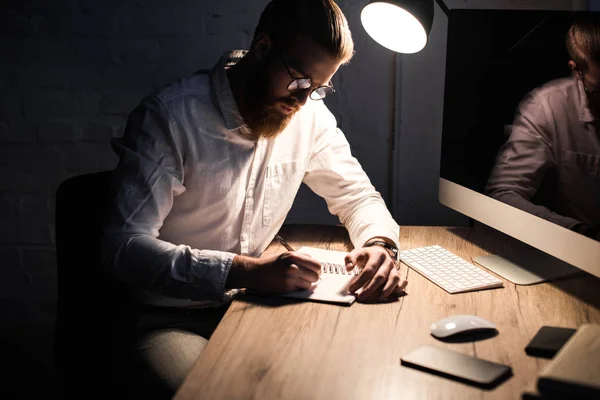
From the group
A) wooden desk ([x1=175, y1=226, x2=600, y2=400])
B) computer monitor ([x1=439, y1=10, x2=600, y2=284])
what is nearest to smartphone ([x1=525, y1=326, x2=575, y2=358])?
wooden desk ([x1=175, y1=226, x2=600, y2=400])

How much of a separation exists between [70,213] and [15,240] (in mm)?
1055

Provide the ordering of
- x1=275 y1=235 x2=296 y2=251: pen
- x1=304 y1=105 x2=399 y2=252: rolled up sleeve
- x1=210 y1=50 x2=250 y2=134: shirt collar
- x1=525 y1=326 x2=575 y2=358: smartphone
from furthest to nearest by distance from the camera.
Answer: x1=304 y1=105 x2=399 y2=252: rolled up sleeve < x1=275 y1=235 x2=296 y2=251: pen < x1=210 y1=50 x2=250 y2=134: shirt collar < x1=525 y1=326 x2=575 y2=358: smartphone

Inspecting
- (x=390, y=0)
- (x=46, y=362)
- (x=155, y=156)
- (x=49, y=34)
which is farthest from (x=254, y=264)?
(x=46, y=362)

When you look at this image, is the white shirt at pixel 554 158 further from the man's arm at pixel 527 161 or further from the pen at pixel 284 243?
the pen at pixel 284 243

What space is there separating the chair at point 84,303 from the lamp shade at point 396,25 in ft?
2.68

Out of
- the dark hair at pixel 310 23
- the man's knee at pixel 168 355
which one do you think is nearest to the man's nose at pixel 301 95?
Result: the dark hair at pixel 310 23

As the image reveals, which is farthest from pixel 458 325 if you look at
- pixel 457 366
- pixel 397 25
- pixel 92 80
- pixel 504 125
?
pixel 92 80

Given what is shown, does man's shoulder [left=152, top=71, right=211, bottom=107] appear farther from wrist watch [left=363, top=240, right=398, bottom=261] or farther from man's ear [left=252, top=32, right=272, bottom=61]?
wrist watch [left=363, top=240, right=398, bottom=261]

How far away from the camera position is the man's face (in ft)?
4.76

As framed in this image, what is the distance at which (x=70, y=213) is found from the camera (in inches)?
55.5

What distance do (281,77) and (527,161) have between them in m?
0.58

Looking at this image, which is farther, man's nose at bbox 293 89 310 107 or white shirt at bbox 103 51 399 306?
man's nose at bbox 293 89 310 107

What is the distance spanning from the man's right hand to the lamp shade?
0.66 m

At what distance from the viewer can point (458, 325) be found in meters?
1.14
